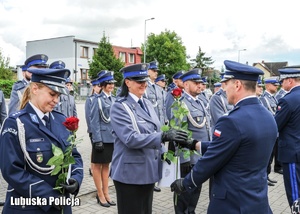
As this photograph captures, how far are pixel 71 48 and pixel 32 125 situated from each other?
1790 inches

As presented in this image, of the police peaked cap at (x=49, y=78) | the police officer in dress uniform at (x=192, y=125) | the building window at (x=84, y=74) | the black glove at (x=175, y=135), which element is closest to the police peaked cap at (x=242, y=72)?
the black glove at (x=175, y=135)

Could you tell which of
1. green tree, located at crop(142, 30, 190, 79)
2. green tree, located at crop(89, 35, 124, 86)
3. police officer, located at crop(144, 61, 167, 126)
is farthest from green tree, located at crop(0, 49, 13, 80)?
police officer, located at crop(144, 61, 167, 126)

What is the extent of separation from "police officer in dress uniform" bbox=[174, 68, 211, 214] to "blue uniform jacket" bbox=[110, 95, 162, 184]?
119cm

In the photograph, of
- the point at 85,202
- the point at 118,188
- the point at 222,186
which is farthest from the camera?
the point at 85,202

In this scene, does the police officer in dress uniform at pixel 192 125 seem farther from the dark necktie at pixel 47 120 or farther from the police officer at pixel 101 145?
the dark necktie at pixel 47 120

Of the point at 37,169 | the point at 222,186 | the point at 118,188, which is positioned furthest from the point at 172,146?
the point at 37,169

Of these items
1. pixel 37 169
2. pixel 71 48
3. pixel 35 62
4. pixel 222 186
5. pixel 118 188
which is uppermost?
→ pixel 71 48

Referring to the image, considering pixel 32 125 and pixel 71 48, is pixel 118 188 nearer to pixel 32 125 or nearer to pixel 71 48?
pixel 32 125

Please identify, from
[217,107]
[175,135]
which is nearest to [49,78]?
[175,135]

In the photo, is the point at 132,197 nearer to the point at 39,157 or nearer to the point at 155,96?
the point at 39,157

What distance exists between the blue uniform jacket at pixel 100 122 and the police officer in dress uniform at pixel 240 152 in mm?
2941

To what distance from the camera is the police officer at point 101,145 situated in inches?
203

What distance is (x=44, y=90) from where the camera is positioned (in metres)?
2.40

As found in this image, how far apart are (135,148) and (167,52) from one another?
1854 inches
